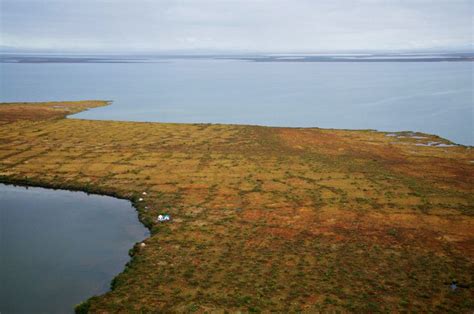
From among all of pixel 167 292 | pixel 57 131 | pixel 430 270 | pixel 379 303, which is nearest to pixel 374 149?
pixel 430 270

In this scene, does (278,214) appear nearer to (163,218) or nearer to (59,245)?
(163,218)

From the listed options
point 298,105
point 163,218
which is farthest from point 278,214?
point 298,105

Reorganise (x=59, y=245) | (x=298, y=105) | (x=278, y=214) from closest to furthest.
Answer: (x=59, y=245) → (x=278, y=214) → (x=298, y=105)

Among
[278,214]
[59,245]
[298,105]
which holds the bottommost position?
[59,245]

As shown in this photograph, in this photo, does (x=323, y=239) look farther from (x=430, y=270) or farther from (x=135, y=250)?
(x=135, y=250)

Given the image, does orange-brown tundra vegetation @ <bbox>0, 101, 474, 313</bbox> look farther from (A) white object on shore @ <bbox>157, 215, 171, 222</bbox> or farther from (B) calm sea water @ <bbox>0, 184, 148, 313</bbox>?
(B) calm sea water @ <bbox>0, 184, 148, 313</bbox>
